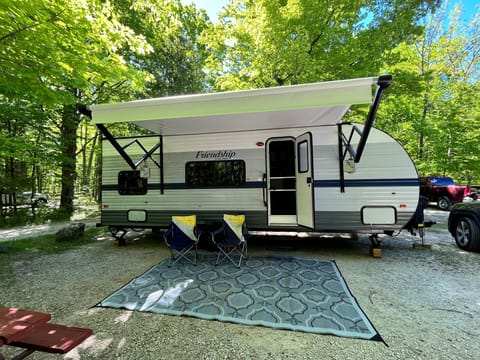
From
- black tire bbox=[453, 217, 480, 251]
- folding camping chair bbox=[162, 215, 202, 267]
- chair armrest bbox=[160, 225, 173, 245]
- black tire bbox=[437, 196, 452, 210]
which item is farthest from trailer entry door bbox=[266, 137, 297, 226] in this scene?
black tire bbox=[437, 196, 452, 210]

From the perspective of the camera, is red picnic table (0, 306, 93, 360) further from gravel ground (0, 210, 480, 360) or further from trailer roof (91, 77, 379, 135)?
trailer roof (91, 77, 379, 135)

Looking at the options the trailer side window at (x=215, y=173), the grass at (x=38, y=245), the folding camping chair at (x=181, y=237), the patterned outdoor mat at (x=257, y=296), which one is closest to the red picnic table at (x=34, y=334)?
the patterned outdoor mat at (x=257, y=296)

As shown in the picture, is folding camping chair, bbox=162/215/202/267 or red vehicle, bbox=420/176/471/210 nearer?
folding camping chair, bbox=162/215/202/267

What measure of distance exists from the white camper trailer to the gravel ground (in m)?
0.85

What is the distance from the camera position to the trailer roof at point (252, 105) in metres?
2.81

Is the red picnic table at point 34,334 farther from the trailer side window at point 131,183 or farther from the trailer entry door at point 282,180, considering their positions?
the trailer entry door at point 282,180

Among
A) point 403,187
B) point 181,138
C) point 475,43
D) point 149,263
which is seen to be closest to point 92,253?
point 149,263

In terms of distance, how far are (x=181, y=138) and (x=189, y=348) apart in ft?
13.8

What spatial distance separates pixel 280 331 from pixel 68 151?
12.0m

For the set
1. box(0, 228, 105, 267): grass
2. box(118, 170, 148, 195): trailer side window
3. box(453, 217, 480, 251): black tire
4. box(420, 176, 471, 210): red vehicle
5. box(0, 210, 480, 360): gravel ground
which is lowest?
box(0, 210, 480, 360): gravel ground

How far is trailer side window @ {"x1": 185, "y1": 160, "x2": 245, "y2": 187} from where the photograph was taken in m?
5.02

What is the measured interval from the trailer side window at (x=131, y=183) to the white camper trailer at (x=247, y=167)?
0.08 ft

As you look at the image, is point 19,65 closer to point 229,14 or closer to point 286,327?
point 286,327

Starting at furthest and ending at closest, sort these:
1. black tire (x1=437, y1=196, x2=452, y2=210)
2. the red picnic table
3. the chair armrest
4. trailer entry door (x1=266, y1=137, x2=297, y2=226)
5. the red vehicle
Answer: black tire (x1=437, y1=196, x2=452, y2=210) → the red vehicle → trailer entry door (x1=266, y1=137, x2=297, y2=226) → the chair armrest → the red picnic table
